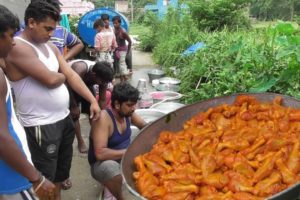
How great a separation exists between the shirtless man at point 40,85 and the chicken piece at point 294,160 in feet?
5.57

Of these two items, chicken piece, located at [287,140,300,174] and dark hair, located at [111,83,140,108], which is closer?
chicken piece, located at [287,140,300,174]

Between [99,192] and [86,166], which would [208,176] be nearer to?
[99,192]

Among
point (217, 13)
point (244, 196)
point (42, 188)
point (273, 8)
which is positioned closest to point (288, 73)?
point (244, 196)

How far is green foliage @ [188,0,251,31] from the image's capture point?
1116 centimetres

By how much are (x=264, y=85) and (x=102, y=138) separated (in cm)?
246

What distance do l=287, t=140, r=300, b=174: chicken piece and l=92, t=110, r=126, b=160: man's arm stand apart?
1.54 meters

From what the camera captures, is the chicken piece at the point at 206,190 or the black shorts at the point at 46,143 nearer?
the chicken piece at the point at 206,190

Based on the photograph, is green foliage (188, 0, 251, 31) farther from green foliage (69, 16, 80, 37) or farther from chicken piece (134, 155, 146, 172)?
chicken piece (134, 155, 146, 172)

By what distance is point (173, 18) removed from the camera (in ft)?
39.4

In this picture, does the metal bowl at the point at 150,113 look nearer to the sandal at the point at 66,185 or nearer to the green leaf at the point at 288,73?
the sandal at the point at 66,185

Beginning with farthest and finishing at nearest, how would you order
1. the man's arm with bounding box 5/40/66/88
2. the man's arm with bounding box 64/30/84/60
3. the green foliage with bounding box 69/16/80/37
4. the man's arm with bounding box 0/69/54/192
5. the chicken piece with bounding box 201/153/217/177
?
the green foliage with bounding box 69/16/80/37
the man's arm with bounding box 64/30/84/60
the man's arm with bounding box 5/40/66/88
the chicken piece with bounding box 201/153/217/177
the man's arm with bounding box 0/69/54/192

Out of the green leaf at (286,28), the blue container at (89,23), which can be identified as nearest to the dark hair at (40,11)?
the green leaf at (286,28)

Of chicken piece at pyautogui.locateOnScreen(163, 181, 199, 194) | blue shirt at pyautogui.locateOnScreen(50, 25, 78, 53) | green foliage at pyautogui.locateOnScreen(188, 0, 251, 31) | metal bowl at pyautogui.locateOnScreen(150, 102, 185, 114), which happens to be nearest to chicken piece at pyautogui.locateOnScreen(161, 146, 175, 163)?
chicken piece at pyautogui.locateOnScreen(163, 181, 199, 194)

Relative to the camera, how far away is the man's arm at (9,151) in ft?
5.88
